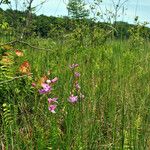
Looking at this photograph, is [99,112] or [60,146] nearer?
[60,146]

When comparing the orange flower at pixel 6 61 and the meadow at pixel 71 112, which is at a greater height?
the orange flower at pixel 6 61

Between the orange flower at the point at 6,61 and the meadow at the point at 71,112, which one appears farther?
the orange flower at the point at 6,61

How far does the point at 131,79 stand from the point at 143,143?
1442 mm

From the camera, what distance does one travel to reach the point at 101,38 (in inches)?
308

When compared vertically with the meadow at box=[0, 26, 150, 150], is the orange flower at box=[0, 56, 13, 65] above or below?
above

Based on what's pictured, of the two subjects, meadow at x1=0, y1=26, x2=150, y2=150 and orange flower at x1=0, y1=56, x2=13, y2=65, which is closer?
meadow at x1=0, y1=26, x2=150, y2=150

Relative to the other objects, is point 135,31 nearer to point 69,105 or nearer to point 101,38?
point 101,38

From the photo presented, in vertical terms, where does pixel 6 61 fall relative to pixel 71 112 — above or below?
above

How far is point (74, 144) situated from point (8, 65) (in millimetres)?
1125

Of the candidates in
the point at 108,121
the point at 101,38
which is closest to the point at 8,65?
the point at 108,121

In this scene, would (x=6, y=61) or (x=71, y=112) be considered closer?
(x=71, y=112)

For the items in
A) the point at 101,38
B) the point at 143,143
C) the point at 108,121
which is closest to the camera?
the point at 143,143

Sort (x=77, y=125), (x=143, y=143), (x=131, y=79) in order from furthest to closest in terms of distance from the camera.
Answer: (x=131, y=79) → (x=77, y=125) → (x=143, y=143)

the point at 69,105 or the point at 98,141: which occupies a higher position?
the point at 69,105
